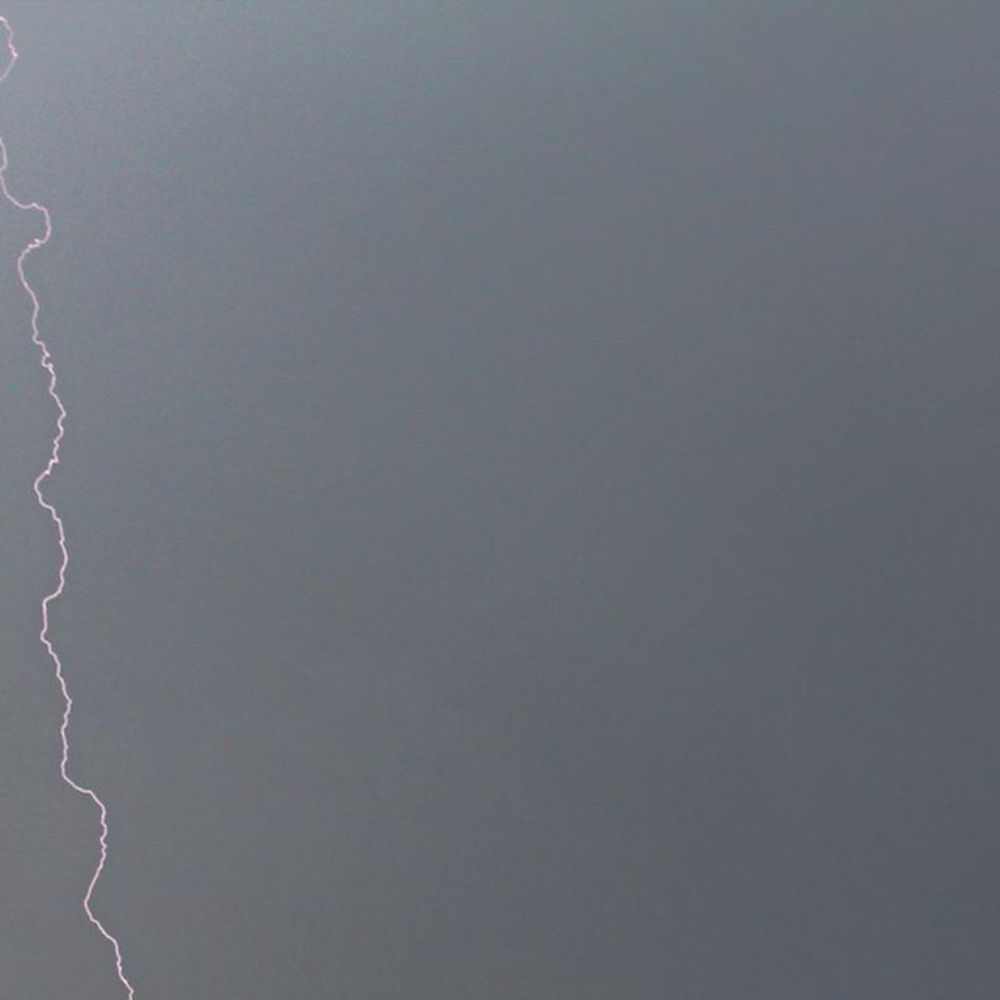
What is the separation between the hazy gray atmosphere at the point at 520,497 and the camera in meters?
1.90

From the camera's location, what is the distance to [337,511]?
2.06 metres

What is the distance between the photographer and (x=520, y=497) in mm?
2033

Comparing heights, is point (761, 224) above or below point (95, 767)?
above

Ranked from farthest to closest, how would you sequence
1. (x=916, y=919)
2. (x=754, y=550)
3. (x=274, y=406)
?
(x=274, y=406), (x=754, y=550), (x=916, y=919)

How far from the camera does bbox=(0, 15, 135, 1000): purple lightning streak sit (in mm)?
1978

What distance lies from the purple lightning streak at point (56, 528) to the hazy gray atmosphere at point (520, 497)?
15 millimetres

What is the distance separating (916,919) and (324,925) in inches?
28.2

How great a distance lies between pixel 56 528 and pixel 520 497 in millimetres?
623

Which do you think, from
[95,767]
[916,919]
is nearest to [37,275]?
[95,767]

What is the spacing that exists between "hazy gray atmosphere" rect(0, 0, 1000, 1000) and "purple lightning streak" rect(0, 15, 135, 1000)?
15mm

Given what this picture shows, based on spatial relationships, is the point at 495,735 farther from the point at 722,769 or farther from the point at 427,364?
the point at 427,364

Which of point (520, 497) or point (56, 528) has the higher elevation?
point (520, 497)

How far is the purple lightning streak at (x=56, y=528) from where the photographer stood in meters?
1.98

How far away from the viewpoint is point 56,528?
2.09 meters
